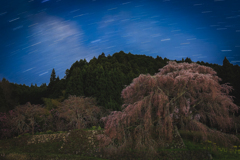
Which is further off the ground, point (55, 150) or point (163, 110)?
point (163, 110)

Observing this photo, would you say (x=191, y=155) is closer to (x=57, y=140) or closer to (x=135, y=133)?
(x=135, y=133)

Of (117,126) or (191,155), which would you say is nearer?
(117,126)

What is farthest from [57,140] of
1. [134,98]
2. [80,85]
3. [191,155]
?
[80,85]

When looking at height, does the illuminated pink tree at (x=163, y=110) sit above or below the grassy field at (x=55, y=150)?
A: above

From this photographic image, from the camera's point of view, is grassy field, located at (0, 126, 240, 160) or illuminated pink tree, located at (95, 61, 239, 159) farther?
grassy field, located at (0, 126, 240, 160)

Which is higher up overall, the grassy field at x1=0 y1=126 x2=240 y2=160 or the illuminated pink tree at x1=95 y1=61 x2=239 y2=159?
the illuminated pink tree at x1=95 y1=61 x2=239 y2=159

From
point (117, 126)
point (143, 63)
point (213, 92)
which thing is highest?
point (143, 63)

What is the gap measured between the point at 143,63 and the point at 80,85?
103ft

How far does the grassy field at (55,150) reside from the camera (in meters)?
11.0

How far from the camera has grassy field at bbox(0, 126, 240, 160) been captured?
10969 mm

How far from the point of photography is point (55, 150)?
51.6 feet

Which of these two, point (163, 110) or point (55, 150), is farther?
point (55, 150)

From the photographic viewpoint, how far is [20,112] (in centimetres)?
2123

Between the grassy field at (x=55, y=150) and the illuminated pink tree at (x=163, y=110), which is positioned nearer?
the illuminated pink tree at (x=163, y=110)
